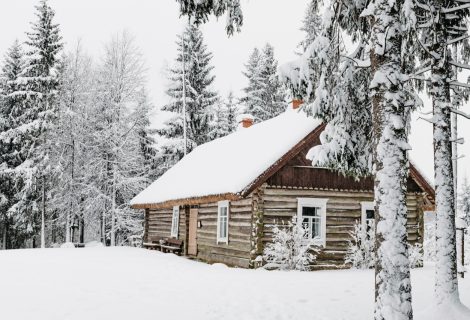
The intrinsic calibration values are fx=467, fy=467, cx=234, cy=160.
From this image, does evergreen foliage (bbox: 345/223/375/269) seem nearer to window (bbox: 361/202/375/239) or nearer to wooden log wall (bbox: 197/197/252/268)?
window (bbox: 361/202/375/239)

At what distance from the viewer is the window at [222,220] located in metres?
18.1

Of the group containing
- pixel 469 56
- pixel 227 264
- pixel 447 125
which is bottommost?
pixel 227 264

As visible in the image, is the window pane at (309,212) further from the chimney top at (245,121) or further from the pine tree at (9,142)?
the pine tree at (9,142)

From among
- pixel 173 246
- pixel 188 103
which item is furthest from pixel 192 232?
pixel 188 103

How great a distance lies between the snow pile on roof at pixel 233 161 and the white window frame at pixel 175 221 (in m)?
0.96

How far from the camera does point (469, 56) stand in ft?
35.1

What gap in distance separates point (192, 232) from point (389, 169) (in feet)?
50.2

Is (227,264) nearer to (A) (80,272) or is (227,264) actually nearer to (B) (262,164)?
(B) (262,164)

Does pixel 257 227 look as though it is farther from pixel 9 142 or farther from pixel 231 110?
pixel 231 110

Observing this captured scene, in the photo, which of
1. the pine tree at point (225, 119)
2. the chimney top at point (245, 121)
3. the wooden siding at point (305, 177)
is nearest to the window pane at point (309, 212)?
the wooden siding at point (305, 177)

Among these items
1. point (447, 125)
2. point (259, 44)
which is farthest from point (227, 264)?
point (259, 44)

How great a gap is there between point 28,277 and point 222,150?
11.8m

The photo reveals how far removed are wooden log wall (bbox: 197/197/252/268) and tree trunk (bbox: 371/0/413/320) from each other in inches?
370

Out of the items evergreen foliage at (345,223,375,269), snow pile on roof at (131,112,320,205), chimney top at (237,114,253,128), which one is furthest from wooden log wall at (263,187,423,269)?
chimney top at (237,114,253,128)
